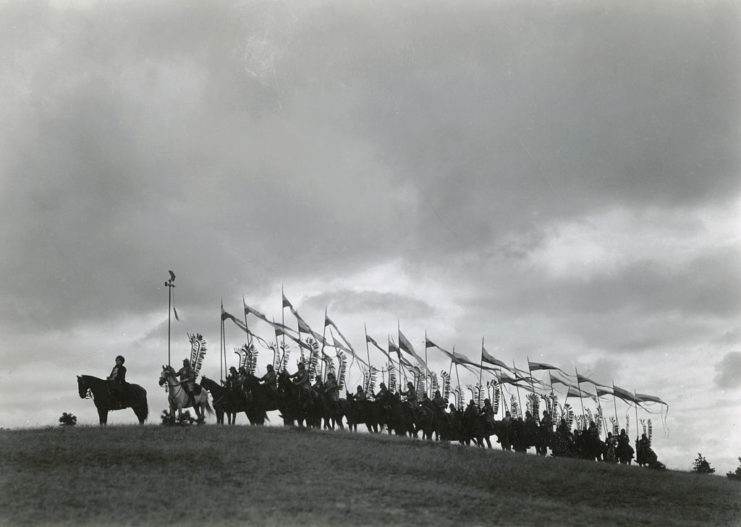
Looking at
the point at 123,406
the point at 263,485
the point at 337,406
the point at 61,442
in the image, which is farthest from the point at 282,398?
A: the point at 263,485

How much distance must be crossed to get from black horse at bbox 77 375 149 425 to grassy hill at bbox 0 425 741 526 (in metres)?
1.59

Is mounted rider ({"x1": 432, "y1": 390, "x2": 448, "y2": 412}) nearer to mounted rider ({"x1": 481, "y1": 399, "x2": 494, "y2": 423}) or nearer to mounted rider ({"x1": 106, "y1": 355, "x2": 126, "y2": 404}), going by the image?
mounted rider ({"x1": 481, "y1": 399, "x2": 494, "y2": 423})

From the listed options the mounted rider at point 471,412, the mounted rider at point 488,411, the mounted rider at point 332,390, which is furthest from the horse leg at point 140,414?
the mounted rider at point 488,411

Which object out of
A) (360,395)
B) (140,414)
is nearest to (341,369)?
(360,395)

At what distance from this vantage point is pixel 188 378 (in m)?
27.1

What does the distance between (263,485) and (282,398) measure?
35.6 feet

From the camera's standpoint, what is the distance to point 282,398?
29.2 m

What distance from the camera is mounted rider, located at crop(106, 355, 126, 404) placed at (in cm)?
2653

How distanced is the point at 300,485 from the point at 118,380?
10.6 m

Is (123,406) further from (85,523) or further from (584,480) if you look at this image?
(584,480)

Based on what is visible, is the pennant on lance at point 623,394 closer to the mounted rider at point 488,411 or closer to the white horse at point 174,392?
the mounted rider at point 488,411

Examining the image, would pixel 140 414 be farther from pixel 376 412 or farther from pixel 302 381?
pixel 376 412

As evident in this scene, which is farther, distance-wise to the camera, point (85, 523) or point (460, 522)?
point (460, 522)

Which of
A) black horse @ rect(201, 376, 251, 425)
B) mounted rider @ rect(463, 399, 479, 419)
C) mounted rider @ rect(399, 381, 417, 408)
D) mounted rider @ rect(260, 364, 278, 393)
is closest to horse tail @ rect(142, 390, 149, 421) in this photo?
black horse @ rect(201, 376, 251, 425)
